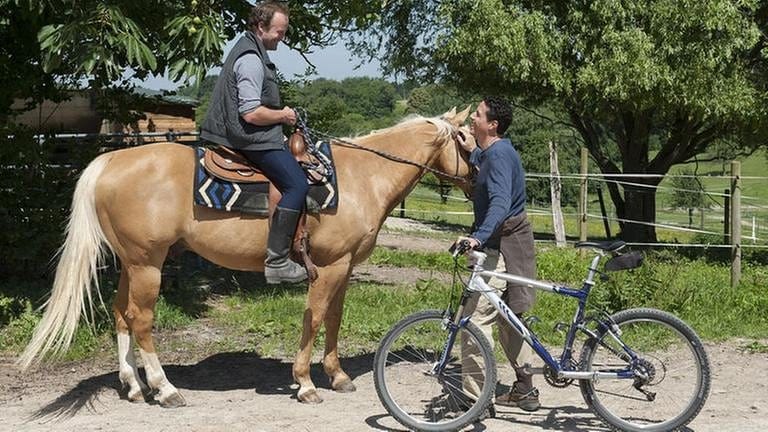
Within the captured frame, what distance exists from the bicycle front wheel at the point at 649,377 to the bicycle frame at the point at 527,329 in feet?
0.18

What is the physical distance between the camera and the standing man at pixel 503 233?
4.98 metres

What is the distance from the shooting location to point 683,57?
1430cm

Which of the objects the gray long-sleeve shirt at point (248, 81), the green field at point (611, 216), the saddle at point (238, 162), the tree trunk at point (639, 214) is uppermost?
the gray long-sleeve shirt at point (248, 81)

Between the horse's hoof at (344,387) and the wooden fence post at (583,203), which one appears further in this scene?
the wooden fence post at (583,203)

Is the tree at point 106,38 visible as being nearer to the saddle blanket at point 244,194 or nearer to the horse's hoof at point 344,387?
the saddle blanket at point 244,194

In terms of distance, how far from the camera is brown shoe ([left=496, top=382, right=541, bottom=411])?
5.35 meters

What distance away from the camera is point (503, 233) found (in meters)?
5.20

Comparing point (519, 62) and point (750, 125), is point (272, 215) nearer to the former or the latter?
point (519, 62)

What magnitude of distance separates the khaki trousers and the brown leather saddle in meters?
1.24

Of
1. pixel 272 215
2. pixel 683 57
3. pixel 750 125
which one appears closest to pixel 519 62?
pixel 683 57

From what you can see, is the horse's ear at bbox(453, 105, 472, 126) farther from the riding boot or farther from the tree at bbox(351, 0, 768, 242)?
the tree at bbox(351, 0, 768, 242)

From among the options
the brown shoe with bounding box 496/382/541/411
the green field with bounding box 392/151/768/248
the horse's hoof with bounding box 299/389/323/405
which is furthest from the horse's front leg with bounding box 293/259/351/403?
the green field with bounding box 392/151/768/248

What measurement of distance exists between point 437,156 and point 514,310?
149cm

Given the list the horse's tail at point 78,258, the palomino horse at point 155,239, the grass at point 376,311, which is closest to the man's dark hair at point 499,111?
the palomino horse at point 155,239
